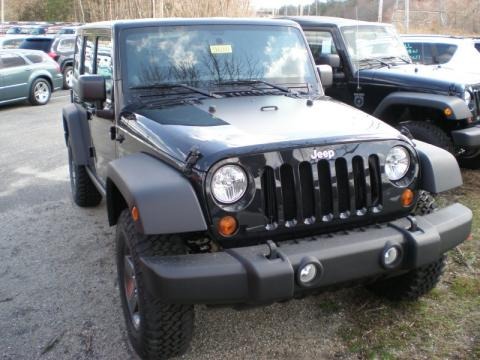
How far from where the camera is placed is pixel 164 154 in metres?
2.89

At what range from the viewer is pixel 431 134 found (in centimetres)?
572

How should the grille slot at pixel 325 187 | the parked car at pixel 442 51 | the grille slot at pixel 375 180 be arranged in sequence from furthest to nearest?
the parked car at pixel 442 51, the grille slot at pixel 375 180, the grille slot at pixel 325 187

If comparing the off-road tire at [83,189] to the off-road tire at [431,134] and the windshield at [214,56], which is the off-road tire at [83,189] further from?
the off-road tire at [431,134]

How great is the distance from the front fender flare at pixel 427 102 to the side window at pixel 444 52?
10.4ft

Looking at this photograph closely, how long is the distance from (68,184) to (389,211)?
4.63m

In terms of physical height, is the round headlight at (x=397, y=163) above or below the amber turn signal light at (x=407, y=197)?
above

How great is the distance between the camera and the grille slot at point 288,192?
8.74 feet

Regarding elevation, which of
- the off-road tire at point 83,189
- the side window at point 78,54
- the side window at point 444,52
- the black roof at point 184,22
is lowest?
the off-road tire at point 83,189

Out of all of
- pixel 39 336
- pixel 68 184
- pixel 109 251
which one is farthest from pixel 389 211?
pixel 68 184

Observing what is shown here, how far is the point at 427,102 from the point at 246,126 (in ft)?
11.5

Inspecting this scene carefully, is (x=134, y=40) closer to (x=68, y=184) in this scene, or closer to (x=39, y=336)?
(x=39, y=336)

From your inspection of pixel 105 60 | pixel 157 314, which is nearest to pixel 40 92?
pixel 105 60

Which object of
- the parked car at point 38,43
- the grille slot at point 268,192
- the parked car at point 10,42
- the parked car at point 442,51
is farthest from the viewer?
the parked car at point 38,43

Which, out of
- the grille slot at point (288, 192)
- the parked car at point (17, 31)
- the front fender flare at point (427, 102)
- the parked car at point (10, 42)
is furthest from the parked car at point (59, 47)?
the grille slot at point (288, 192)
